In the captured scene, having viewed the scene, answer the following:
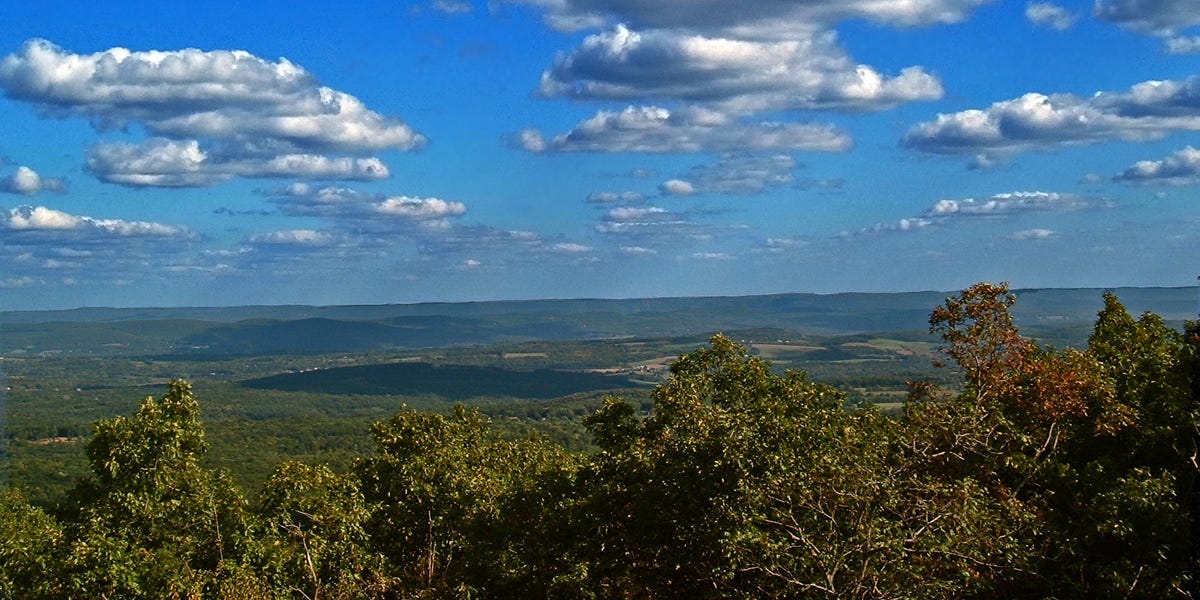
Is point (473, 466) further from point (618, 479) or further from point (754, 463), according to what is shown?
point (754, 463)

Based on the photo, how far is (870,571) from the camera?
17.4 metres

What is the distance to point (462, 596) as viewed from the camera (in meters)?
23.4

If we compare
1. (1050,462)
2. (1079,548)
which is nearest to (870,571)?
(1079,548)

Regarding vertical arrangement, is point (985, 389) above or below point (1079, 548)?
above

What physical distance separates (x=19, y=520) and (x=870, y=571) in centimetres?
2998

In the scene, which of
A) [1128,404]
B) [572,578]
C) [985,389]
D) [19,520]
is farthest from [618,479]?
[19,520]

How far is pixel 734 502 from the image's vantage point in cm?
1894

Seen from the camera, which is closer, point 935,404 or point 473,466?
point 935,404

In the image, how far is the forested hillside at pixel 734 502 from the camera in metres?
18.3

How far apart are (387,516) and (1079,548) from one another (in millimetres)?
16010

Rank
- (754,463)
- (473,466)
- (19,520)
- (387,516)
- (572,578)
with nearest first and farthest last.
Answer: (754,463) < (572,578) < (387,516) < (473,466) < (19,520)

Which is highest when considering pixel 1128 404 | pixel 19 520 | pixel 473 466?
pixel 1128 404

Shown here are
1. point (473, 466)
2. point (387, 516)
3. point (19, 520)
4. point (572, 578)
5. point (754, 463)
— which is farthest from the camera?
point (19, 520)

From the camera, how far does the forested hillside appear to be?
1831 centimetres
